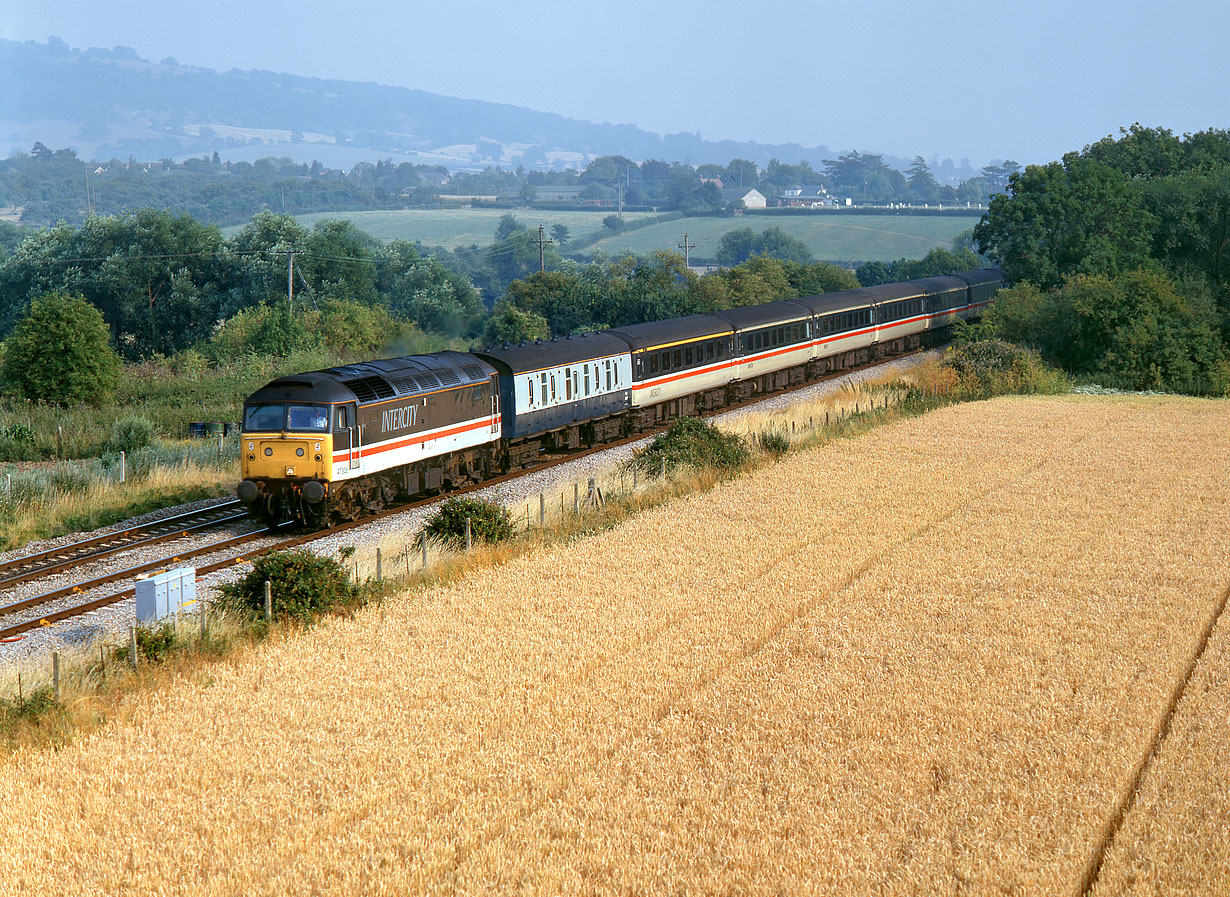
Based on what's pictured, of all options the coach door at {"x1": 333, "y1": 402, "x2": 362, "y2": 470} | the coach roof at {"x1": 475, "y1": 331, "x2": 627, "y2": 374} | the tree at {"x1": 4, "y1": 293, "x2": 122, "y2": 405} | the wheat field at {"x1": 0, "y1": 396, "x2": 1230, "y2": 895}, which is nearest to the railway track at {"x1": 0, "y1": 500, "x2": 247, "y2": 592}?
the coach door at {"x1": 333, "y1": 402, "x2": 362, "y2": 470}

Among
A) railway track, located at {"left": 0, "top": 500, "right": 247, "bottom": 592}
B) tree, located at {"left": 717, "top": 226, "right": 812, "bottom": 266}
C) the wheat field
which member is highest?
tree, located at {"left": 717, "top": 226, "right": 812, "bottom": 266}

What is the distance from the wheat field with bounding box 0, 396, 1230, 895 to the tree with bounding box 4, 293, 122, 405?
2932 centimetres

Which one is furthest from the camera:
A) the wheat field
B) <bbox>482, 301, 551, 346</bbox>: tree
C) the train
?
<bbox>482, 301, 551, 346</bbox>: tree

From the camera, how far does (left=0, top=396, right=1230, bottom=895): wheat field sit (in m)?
10.4

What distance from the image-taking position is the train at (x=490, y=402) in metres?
24.5

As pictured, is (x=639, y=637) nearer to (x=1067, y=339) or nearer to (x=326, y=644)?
(x=326, y=644)

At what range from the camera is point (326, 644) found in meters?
16.8

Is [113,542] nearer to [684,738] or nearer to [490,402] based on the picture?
[490,402]

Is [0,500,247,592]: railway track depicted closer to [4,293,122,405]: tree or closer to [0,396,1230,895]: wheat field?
[0,396,1230,895]: wheat field

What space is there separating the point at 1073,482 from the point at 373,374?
56.8 feet

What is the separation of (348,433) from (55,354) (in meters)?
25.5

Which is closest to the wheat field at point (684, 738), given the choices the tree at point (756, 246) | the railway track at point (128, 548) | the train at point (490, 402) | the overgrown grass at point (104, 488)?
the railway track at point (128, 548)

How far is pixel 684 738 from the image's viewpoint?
13.2m

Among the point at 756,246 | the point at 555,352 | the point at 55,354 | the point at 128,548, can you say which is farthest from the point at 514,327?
the point at 756,246
